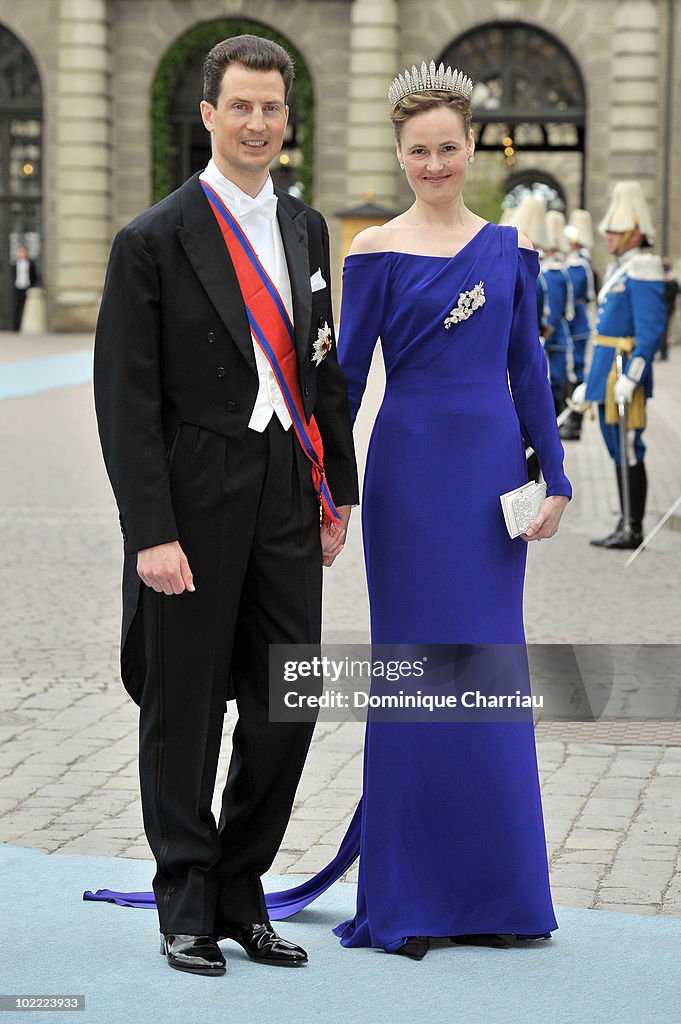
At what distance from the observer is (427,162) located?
4012 millimetres

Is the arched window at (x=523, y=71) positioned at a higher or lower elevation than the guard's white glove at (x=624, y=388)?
higher

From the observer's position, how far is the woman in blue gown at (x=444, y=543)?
401 cm

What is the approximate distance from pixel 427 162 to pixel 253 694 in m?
1.24

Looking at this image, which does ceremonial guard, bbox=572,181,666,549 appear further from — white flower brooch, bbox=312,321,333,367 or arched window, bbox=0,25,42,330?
arched window, bbox=0,25,42,330

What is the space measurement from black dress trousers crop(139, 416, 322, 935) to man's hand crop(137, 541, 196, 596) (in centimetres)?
8

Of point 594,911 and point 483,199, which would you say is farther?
point 483,199

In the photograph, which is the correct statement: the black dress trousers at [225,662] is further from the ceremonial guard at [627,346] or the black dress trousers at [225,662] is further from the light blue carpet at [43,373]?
the light blue carpet at [43,373]

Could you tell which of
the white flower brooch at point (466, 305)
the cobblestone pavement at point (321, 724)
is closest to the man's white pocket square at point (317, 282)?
the white flower brooch at point (466, 305)

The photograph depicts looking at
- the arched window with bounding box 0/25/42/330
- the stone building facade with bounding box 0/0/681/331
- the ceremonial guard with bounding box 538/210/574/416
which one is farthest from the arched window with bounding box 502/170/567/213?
the ceremonial guard with bounding box 538/210/574/416

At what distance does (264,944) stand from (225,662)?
619 mm

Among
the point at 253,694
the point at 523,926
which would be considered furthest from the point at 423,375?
the point at 523,926

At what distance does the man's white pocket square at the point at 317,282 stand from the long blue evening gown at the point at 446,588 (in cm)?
14

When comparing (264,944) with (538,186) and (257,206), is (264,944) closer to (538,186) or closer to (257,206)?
(257,206)

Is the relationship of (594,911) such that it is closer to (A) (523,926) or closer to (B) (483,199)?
(A) (523,926)
